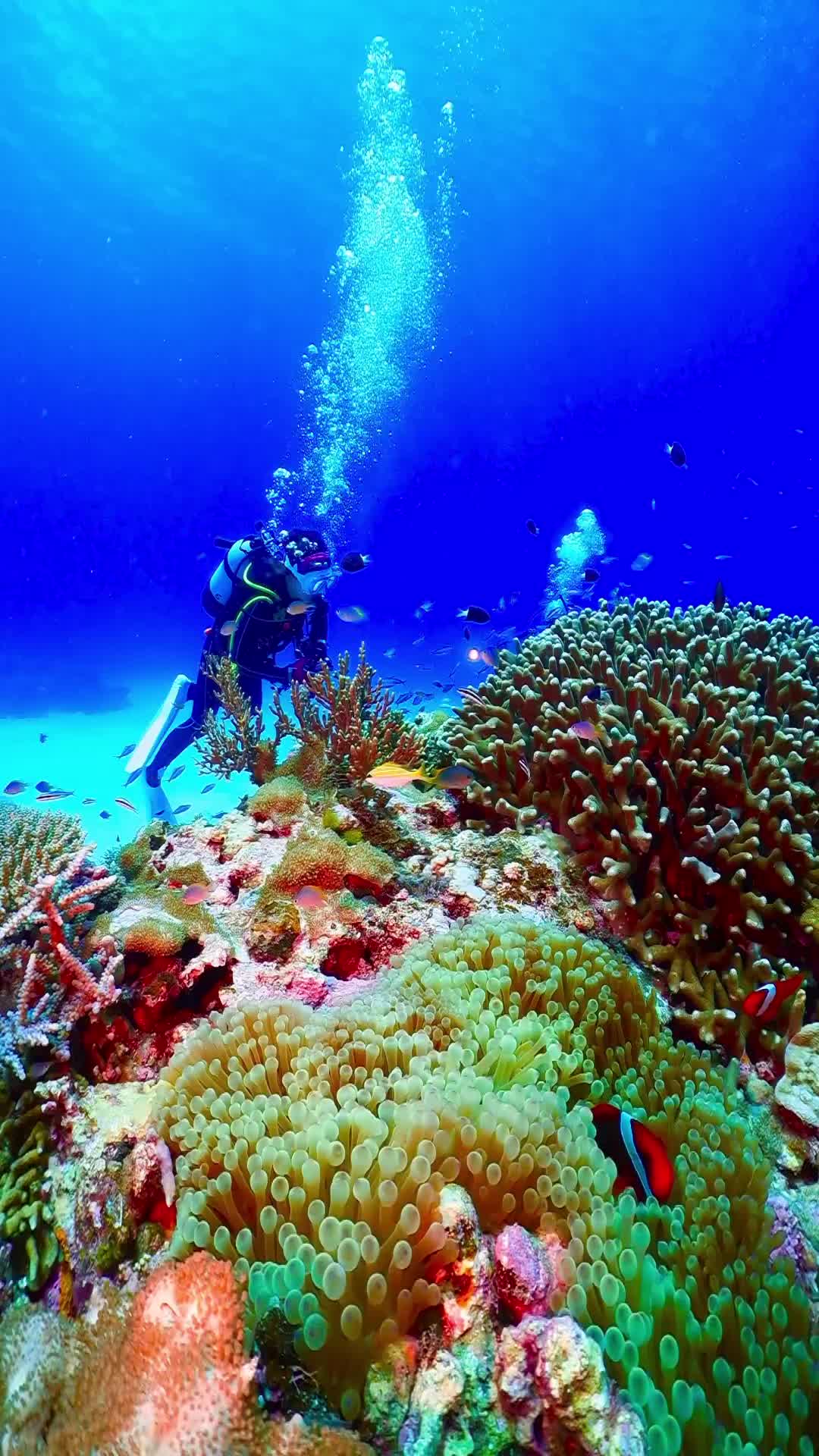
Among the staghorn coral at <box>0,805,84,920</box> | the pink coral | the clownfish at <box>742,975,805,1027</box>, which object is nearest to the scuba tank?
the staghorn coral at <box>0,805,84,920</box>

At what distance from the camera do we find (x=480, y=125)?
156ft

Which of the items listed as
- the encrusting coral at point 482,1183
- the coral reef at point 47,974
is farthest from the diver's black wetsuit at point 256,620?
the encrusting coral at point 482,1183

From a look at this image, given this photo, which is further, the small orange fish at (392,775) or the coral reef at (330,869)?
the small orange fish at (392,775)

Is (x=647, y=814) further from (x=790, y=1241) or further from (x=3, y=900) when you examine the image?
(x=3, y=900)

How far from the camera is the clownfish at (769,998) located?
3.10 metres

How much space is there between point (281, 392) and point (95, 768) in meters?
58.3

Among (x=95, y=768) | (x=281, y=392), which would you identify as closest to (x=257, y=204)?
(x=281, y=392)

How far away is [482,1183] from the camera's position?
1.84 m

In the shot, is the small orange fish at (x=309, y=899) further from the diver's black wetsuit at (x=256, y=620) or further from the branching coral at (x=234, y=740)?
the diver's black wetsuit at (x=256, y=620)

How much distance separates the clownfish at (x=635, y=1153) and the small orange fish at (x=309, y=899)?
1.69 meters

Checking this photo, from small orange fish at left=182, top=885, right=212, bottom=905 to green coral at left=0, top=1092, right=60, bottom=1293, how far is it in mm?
1059

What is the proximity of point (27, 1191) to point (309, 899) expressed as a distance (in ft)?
4.90

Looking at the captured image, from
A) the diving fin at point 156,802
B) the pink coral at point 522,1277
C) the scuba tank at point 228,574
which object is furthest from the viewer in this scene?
the diving fin at point 156,802

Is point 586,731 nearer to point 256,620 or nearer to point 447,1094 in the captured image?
point 447,1094
